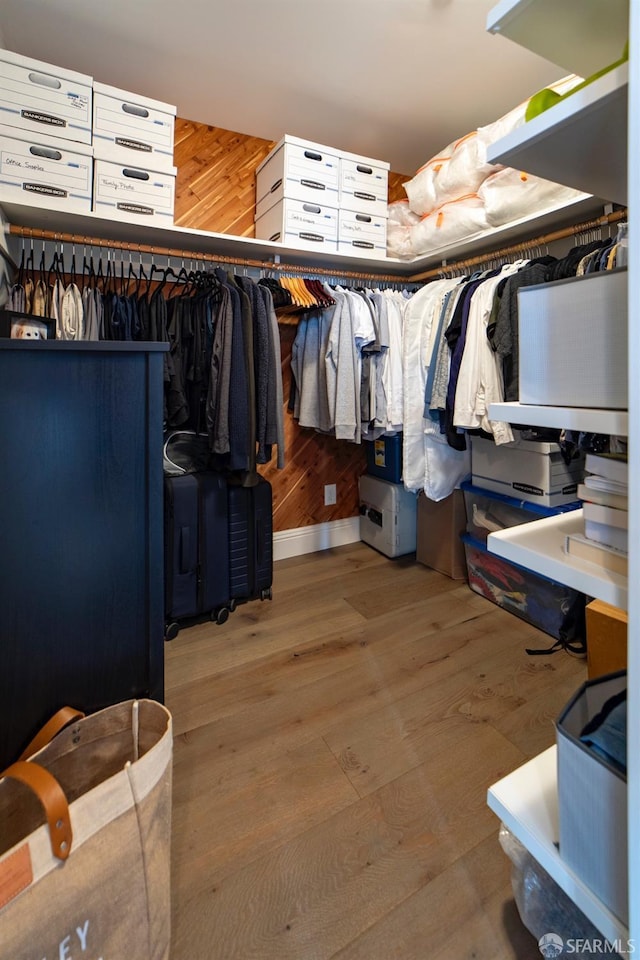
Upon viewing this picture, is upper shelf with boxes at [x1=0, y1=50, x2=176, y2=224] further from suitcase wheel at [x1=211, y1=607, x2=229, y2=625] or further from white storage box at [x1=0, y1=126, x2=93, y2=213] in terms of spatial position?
suitcase wheel at [x1=211, y1=607, x2=229, y2=625]

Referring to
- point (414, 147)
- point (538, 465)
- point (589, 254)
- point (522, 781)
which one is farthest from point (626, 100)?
point (414, 147)

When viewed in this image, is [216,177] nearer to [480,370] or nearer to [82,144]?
[82,144]

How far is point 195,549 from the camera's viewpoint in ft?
6.63

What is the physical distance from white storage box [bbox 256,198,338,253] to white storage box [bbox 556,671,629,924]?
2.29 meters

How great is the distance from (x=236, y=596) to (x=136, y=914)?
5.12ft

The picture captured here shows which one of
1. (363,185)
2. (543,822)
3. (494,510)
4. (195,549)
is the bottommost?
(543,822)

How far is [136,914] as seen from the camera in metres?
0.69

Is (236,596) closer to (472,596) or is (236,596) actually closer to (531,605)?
(472,596)

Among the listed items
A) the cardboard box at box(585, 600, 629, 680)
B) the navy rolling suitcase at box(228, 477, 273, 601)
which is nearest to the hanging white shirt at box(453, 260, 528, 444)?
the cardboard box at box(585, 600, 629, 680)

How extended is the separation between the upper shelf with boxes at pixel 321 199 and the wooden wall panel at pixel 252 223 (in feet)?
0.46

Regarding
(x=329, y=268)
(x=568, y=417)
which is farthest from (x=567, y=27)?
(x=329, y=268)

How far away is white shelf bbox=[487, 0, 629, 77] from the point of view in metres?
0.61

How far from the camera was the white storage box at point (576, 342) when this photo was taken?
583mm

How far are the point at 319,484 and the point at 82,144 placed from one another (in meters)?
2.03
